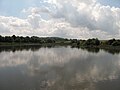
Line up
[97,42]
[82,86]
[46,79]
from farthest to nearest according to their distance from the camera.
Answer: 1. [97,42]
2. [46,79]
3. [82,86]

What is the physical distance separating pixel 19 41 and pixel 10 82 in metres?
93.7

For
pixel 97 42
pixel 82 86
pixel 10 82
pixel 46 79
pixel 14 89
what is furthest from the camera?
pixel 97 42

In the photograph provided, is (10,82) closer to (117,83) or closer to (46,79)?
(46,79)

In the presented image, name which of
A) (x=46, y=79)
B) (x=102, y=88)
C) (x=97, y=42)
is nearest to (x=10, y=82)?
(x=46, y=79)

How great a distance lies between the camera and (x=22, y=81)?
18922mm

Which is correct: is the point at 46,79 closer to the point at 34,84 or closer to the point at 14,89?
the point at 34,84

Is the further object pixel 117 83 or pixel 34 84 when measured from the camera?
pixel 117 83

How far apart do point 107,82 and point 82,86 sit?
3482 mm

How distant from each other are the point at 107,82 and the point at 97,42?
87076 millimetres

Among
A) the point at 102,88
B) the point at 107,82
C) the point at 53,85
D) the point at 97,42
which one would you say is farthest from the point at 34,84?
the point at 97,42

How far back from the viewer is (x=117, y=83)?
18938mm

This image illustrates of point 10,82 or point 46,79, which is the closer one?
point 10,82

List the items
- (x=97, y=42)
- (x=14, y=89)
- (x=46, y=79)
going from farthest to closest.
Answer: (x=97, y=42), (x=46, y=79), (x=14, y=89)

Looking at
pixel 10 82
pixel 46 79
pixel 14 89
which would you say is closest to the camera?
pixel 14 89
